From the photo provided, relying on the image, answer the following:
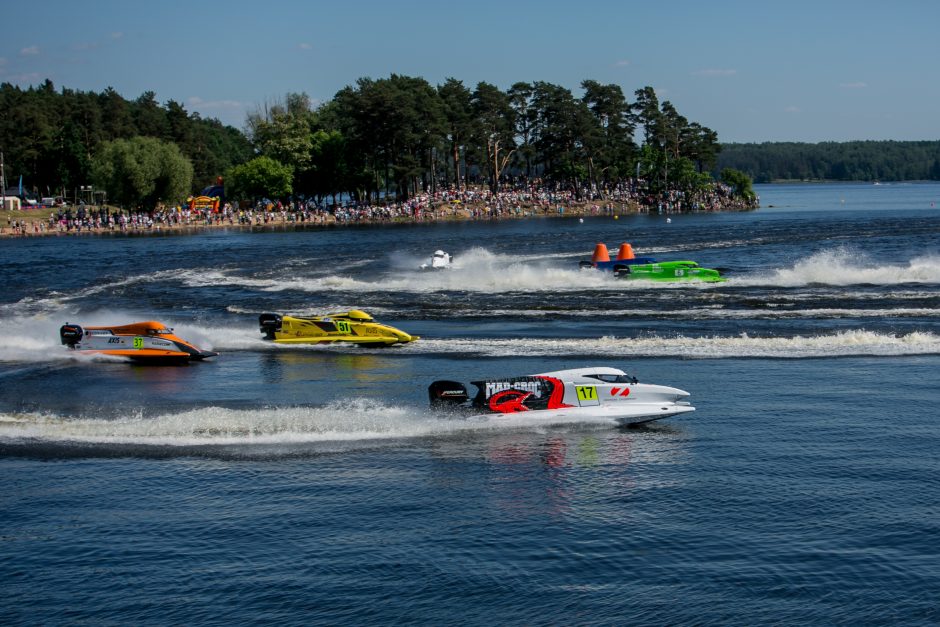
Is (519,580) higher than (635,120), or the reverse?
(635,120)

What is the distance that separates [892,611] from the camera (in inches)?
573

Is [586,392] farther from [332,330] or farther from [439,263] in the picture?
[439,263]

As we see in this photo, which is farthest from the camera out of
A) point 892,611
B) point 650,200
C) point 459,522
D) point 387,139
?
point 650,200

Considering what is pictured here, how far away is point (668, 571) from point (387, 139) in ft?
381

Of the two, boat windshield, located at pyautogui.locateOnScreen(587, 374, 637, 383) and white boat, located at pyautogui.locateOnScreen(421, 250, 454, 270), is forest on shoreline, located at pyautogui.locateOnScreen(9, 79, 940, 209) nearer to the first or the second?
white boat, located at pyautogui.locateOnScreen(421, 250, 454, 270)

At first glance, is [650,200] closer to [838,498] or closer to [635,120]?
[635,120]

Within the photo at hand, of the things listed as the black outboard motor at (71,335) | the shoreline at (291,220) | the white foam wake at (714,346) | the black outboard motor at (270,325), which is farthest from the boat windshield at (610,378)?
the shoreline at (291,220)

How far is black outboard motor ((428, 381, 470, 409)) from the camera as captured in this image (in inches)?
1001

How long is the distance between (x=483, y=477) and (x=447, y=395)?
14.9 ft

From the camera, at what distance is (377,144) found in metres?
129

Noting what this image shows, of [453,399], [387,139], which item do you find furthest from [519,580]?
[387,139]

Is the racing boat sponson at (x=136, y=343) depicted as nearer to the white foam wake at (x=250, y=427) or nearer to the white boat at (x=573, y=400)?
the white foam wake at (x=250, y=427)

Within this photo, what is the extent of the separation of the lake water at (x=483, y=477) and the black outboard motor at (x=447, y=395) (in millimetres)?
531

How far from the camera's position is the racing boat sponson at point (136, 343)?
35.5m
